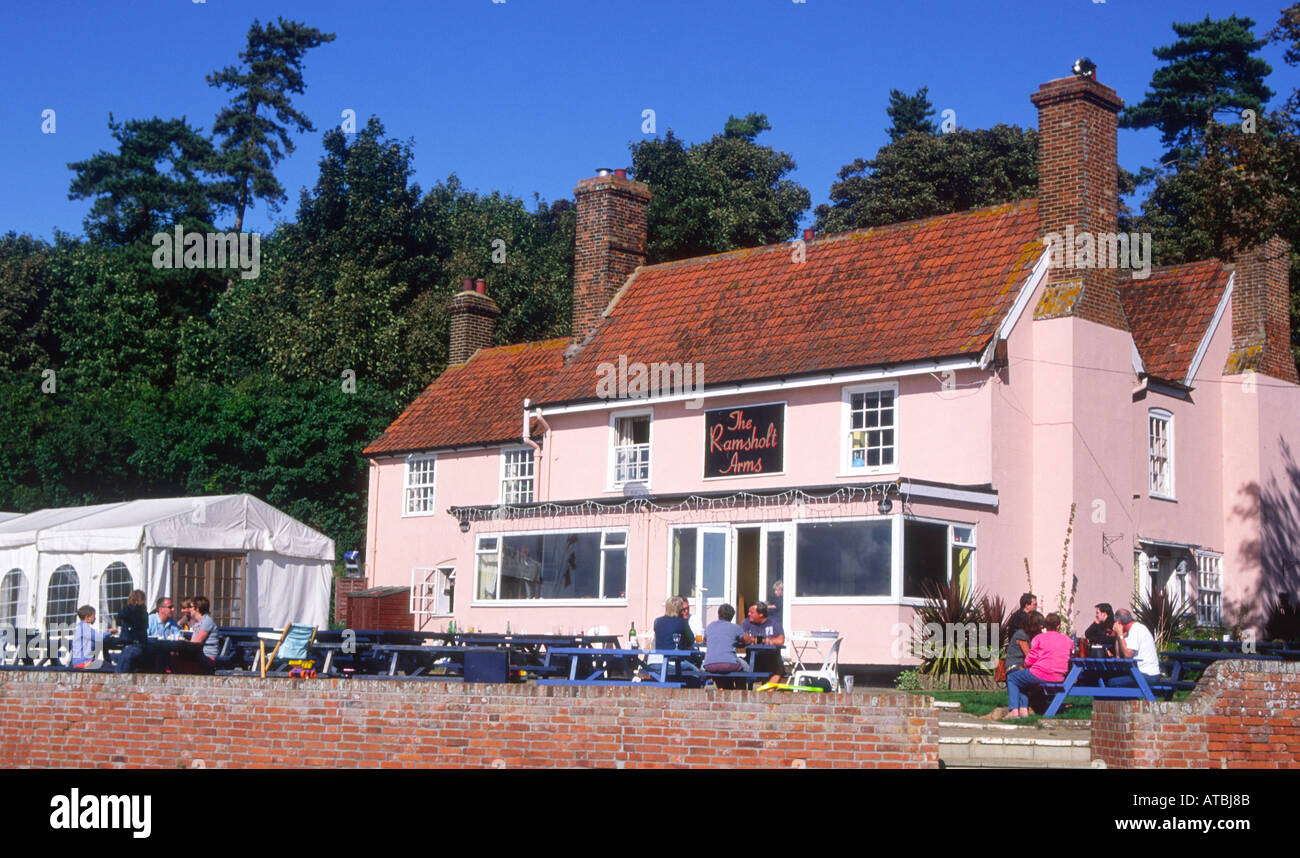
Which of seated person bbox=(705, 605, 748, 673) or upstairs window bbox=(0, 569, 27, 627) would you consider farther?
upstairs window bbox=(0, 569, 27, 627)

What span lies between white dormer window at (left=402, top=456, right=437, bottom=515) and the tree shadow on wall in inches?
650

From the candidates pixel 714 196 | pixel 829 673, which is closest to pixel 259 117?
pixel 714 196

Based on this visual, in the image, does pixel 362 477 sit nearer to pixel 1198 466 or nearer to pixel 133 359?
pixel 133 359

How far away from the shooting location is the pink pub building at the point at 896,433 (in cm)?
2294

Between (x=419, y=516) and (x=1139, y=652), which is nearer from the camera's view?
(x=1139, y=652)

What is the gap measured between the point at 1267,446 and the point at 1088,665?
14301 millimetres

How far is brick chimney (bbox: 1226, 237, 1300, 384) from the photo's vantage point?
89.8 feet

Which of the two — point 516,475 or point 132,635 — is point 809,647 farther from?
point 132,635

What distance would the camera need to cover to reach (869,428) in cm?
2422

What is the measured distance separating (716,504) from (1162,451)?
832 cm

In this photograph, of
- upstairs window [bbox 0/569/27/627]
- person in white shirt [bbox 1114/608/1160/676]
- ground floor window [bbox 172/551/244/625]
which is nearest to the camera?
person in white shirt [bbox 1114/608/1160/676]

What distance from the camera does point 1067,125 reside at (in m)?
23.8

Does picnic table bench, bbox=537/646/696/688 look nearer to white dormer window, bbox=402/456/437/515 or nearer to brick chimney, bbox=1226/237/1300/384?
white dormer window, bbox=402/456/437/515

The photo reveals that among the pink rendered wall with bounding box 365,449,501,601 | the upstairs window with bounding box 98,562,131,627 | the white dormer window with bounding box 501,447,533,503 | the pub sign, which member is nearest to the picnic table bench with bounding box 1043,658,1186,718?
the pub sign
